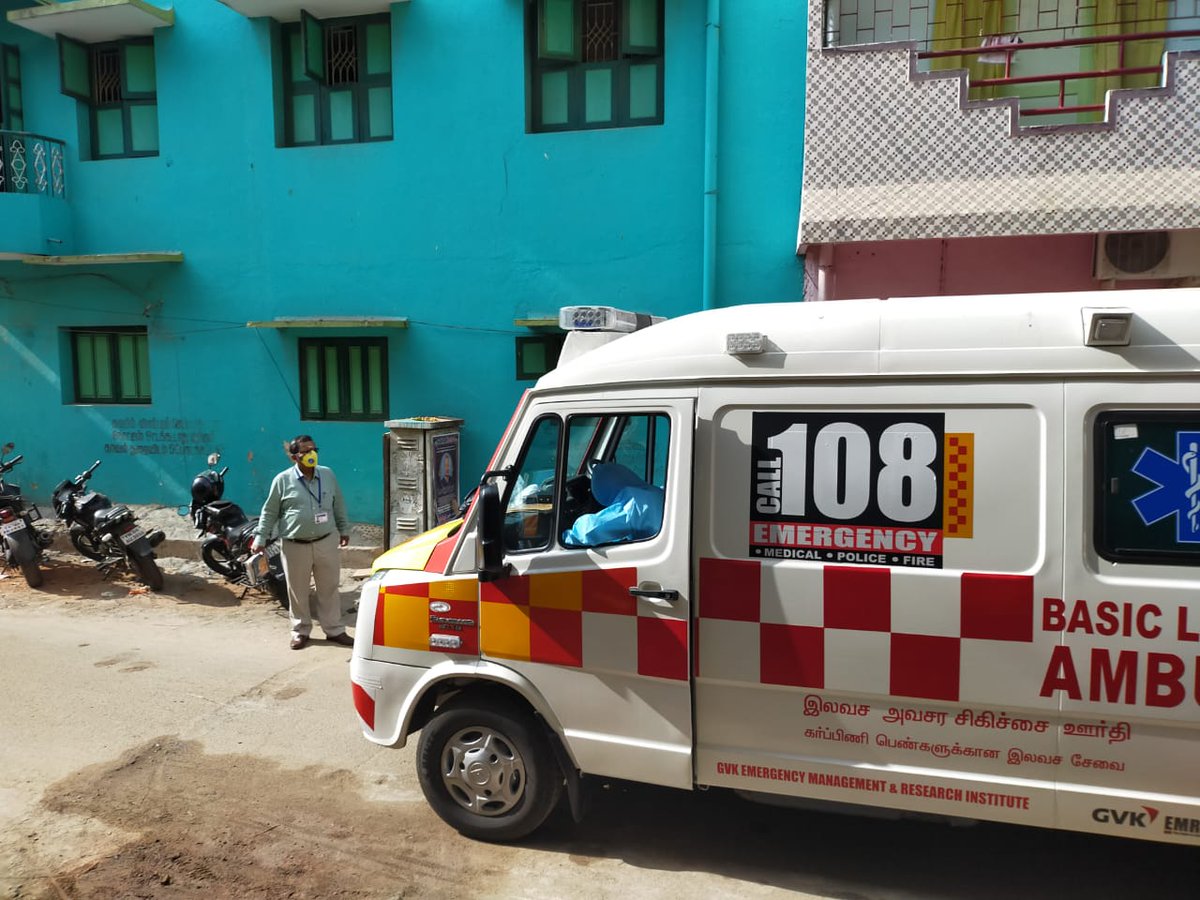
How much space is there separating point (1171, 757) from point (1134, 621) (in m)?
A: 0.49

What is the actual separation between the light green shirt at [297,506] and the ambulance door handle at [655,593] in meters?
3.98

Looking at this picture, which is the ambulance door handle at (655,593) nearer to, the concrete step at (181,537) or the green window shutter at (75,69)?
the concrete step at (181,537)

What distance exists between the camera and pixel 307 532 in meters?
6.59

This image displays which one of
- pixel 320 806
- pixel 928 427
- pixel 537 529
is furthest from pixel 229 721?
pixel 928 427

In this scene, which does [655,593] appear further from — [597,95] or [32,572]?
[32,572]

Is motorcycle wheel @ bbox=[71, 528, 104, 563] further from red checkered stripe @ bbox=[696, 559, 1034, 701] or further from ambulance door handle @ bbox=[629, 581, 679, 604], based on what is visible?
red checkered stripe @ bbox=[696, 559, 1034, 701]

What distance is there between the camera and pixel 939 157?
267 inches

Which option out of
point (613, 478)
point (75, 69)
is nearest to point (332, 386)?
point (75, 69)

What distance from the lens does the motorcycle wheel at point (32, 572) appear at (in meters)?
8.45

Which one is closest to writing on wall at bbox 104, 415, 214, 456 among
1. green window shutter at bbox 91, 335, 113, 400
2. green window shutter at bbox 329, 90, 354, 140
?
green window shutter at bbox 91, 335, 113, 400

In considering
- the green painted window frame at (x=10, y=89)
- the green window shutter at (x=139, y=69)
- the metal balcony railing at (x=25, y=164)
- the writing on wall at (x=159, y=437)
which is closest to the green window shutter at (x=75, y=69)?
the green window shutter at (x=139, y=69)

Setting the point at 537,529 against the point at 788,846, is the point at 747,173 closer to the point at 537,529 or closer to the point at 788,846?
the point at 537,529

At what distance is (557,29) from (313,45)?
2.78 metres

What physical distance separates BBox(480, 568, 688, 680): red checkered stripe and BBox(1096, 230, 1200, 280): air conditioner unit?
5961 mm
